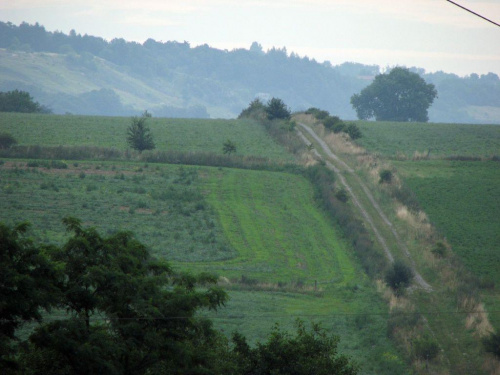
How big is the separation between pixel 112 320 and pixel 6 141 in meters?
43.7

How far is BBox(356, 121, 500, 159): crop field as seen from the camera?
6644cm

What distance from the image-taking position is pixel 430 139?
244 ft

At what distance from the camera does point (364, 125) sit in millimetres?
81938

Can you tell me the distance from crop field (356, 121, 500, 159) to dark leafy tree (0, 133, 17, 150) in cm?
3460

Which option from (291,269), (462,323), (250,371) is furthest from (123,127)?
(250,371)

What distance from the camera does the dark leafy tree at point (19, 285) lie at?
1429 cm

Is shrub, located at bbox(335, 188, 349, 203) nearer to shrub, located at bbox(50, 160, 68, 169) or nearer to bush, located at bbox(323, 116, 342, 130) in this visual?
shrub, located at bbox(50, 160, 68, 169)

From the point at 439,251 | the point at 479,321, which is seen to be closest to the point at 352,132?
the point at 439,251

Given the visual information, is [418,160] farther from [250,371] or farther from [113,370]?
[113,370]

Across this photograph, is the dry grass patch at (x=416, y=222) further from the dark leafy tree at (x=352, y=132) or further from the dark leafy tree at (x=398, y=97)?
the dark leafy tree at (x=398, y=97)

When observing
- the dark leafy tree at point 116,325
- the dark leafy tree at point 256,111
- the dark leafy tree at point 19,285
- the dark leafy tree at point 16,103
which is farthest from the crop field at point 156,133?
the dark leafy tree at point 19,285

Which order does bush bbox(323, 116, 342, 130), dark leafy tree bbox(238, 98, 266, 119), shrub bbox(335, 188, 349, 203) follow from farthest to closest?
dark leafy tree bbox(238, 98, 266, 119) → bush bbox(323, 116, 342, 130) → shrub bbox(335, 188, 349, 203)

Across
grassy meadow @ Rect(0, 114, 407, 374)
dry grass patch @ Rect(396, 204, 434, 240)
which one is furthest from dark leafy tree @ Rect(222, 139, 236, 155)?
dry grass patch @ Rect(396, 204, 434, 240)

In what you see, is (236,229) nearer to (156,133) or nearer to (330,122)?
(156,133)
